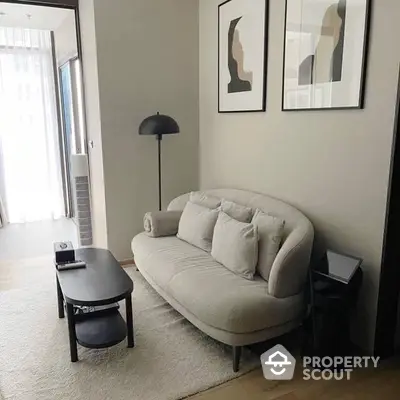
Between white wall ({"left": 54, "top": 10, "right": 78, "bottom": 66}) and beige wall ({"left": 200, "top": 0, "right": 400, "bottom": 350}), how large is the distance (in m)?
1.76

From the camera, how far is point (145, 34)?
3740mm

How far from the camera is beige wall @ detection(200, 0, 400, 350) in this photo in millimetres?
2189

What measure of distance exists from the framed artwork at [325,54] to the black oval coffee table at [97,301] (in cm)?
171

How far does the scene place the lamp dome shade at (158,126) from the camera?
3.51 meters

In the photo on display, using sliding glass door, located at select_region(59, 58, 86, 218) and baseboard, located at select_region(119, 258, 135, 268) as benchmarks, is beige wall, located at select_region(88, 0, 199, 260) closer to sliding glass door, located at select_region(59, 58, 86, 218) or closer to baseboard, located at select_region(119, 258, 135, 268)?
baseboard, located at select_region(119, 258, 135, 268)

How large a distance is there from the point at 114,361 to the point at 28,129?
4.22 m

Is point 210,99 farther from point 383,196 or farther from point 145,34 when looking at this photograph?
point 383,196

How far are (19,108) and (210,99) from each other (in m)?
3.05

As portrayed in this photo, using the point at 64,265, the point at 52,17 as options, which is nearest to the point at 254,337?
the point at 64,265

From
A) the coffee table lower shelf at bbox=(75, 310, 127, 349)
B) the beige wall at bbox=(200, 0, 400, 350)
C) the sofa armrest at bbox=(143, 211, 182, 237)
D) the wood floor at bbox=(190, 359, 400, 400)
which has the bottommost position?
the wood floor at bbox=(190, 359, 400, 400)

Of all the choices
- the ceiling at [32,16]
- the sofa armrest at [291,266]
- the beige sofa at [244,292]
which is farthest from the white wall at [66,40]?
the sofa armrest at [291,266]

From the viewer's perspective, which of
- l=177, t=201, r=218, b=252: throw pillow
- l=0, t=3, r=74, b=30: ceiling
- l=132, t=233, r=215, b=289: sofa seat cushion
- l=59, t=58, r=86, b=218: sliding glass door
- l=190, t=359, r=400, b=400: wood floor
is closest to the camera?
l=190, t=359, r=400, b=400: wood floor

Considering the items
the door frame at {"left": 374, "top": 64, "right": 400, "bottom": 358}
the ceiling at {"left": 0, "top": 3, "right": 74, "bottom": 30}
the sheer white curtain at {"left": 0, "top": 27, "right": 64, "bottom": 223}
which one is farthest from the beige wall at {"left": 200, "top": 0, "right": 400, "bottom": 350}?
the sheer white curtain at {"left": 0, "top": 27, "right": 64, "bottom": 223}

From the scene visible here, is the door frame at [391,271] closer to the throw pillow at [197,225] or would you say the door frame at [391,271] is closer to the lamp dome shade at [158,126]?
the throw pillow at [197,225]
